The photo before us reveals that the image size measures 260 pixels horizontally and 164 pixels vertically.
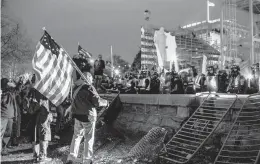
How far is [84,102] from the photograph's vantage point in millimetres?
5484

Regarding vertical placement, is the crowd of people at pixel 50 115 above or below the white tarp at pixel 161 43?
below

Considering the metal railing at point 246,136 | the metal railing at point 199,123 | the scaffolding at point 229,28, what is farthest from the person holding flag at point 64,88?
the scaffolding at point 229,28

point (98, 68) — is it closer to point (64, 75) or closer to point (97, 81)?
point (97, 81)

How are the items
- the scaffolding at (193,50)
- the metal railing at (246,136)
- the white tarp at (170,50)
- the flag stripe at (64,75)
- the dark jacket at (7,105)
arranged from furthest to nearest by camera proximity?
the scaffolding at (193,50) → the white tarp at (170,50) → the dark jacket at (7,105) → the flag stripe at (64,75) → the metal railing at (246,136)

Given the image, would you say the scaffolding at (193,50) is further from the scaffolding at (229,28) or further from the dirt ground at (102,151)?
the dirt ground at (102,151)

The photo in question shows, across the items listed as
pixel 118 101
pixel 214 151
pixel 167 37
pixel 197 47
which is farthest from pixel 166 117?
pixel 197 47

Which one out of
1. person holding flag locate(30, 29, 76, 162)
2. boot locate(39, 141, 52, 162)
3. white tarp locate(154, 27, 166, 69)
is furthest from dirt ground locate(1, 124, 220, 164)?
white tarp locate(154, 27, 166, 69)

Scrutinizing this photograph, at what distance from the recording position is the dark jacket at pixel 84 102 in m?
5.44

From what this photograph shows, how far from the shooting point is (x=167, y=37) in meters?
18.2

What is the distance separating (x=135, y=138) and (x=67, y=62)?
3648 millimetres

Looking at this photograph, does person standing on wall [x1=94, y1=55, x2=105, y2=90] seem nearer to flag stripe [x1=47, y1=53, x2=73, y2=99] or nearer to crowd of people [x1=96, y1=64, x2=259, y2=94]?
crowd of people [x1=96, y1=64, x2=259, y2=94]

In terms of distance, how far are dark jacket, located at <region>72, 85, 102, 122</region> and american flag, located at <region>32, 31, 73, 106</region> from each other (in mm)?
460

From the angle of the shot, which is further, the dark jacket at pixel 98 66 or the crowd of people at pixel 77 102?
the dark jacket at pixel 98 66

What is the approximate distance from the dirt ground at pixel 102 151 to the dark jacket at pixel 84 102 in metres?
1.52
